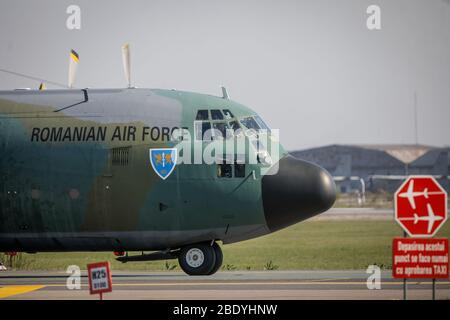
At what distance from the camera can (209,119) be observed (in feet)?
75.7

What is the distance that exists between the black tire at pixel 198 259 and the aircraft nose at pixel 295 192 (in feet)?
5.72

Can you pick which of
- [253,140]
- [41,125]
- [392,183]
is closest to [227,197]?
[253,140]

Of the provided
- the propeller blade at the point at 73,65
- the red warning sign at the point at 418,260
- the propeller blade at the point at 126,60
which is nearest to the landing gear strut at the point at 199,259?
the propeller blade at the point at 126,60

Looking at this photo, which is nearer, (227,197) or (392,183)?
(227,197)

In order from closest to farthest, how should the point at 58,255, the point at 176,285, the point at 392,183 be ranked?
the point at 176,285
the point at 58,255
the point at 392,183

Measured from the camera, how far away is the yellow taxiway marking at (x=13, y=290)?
73.2 feet

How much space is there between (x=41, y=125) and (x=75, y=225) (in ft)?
8.91

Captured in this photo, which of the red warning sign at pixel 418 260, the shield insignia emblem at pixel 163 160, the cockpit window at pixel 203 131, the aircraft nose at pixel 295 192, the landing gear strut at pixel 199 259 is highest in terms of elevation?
the cockpit window at pixel 203 131

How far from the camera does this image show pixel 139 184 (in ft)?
74.4

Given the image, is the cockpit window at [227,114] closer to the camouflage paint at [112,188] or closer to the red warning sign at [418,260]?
the camouflage paint at [112,188]

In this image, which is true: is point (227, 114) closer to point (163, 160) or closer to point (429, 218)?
point (163, 160)

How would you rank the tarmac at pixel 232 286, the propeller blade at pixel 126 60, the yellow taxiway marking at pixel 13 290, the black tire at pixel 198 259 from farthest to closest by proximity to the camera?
the propeller blade at pixel 126 60
the black tire at pixel 198 259
the yellow taxiway marking at pixel 13 290
the tarmac at pixel 232 286

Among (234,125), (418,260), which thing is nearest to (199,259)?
(234,125)
